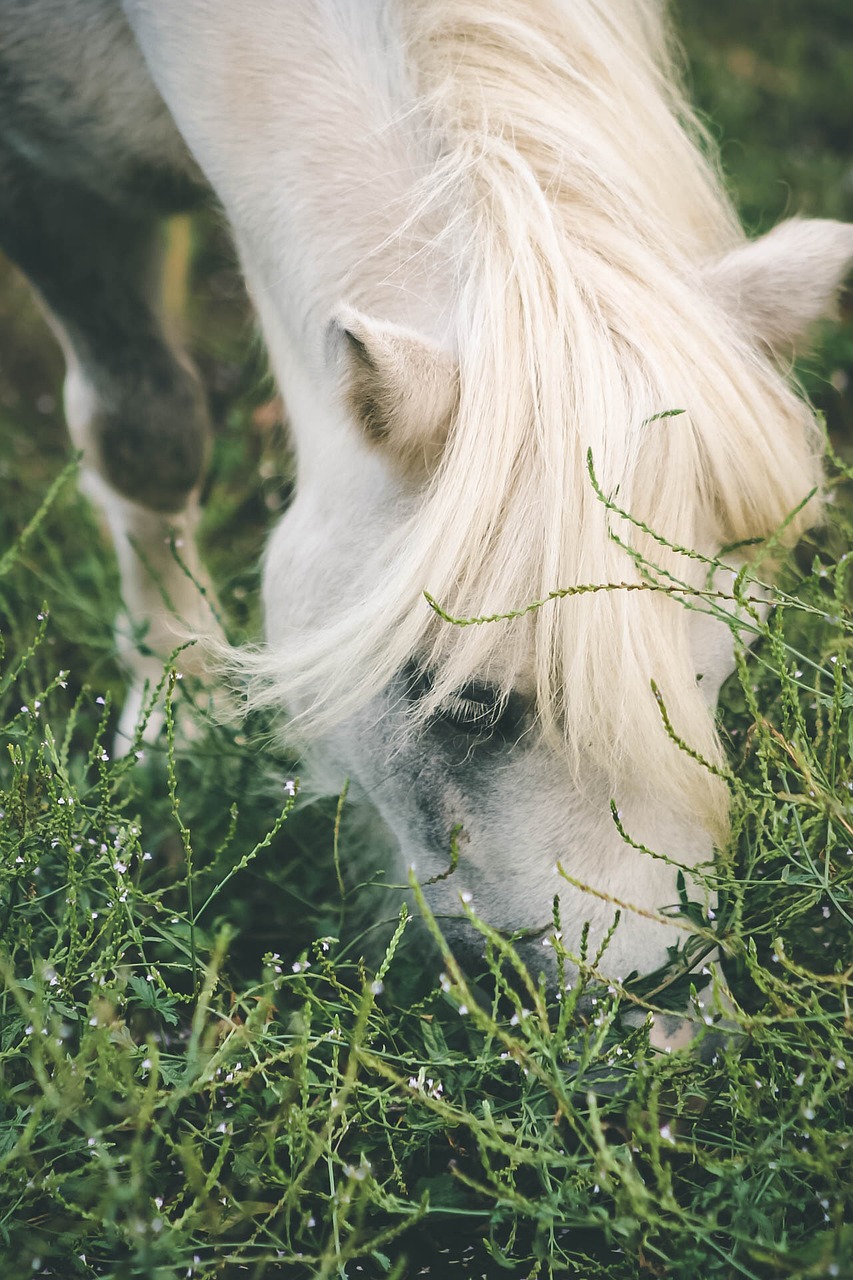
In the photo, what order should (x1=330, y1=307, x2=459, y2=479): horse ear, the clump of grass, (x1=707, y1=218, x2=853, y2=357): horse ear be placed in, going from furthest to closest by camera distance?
1. (x1=707, y1=218, x2=853, y2=357): horse ear
2. (x1=330, y1=307, x2=459, y2=479): horse ear
3. the clump of grass

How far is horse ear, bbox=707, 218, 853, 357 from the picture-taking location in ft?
4.60

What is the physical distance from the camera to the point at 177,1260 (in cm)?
108

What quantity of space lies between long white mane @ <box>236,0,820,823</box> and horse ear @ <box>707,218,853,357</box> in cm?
3

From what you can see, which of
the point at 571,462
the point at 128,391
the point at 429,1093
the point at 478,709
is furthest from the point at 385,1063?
the point at 128,391

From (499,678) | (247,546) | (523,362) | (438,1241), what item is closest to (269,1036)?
(438,1241)

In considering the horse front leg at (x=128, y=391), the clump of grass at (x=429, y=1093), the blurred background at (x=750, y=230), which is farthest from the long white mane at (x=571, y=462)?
the horse front leg at (x=128, y=391)

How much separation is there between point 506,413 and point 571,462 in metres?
0.10

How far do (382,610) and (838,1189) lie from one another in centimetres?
78

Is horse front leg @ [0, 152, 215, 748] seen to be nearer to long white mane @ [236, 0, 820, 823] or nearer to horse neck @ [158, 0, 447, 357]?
horse neck @ [158, 0, 447, 357]

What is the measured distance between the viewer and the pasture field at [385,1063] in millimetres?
1062

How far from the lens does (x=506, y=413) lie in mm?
1236

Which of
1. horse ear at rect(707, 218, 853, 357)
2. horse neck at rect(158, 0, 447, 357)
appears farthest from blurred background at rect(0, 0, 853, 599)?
horse neck at rect(158, 0, 447, 357)

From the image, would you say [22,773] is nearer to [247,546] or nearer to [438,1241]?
[438,1241]

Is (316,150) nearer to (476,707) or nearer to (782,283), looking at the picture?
(782,283)
